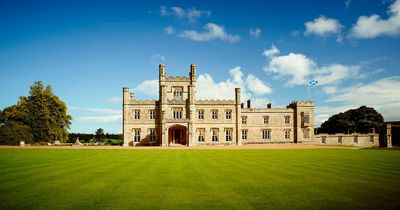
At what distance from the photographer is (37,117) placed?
1943 inches

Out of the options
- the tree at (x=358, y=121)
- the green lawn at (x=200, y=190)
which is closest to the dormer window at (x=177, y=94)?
the green lawn at (x=200, y=190)

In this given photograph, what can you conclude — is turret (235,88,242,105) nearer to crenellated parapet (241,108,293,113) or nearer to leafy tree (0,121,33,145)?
crenellated parapet (241,108,293,113)

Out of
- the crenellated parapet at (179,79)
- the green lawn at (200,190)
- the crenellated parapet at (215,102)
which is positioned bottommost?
the green lawn at (200,190)

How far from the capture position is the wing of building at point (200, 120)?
49.7 metres

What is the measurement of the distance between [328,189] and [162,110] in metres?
40.5

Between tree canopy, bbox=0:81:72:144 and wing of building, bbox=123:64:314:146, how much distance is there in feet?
38.1

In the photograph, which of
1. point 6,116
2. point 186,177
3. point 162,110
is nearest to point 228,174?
point 186,177

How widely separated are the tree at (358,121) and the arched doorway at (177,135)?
4466cm

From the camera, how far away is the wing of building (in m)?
49.7

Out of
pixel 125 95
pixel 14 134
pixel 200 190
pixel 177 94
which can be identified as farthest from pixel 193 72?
pixel 200 190

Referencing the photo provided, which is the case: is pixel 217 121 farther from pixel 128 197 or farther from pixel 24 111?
pixel 128 197

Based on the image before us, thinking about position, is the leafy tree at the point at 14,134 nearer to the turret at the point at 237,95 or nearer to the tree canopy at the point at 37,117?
the tree canopy at the point at 37,117

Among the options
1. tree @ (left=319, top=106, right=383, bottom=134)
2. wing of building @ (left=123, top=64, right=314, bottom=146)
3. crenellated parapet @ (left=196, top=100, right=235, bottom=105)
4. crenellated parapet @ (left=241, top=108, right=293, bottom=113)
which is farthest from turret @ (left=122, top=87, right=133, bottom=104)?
tree @ (left=319, top=106, right=383, bottom=134)

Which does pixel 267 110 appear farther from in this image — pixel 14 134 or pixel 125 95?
pixel 14 134
